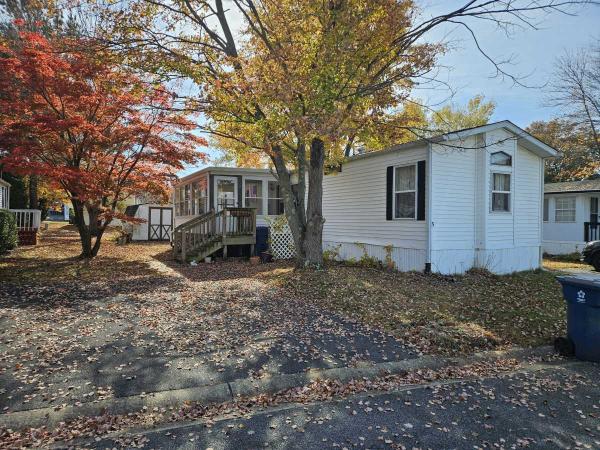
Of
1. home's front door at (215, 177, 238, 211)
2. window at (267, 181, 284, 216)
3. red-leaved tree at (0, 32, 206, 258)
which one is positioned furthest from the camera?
window at (267, 181, 284, 216)

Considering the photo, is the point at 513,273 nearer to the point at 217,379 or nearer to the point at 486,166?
the point at 486,166

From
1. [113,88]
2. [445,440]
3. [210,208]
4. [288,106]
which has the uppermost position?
[113,88]

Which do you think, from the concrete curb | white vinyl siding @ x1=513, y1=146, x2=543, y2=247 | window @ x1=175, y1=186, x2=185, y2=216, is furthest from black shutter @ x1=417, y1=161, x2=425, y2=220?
window @ x1=175, y1=186, x2=185, y2=216

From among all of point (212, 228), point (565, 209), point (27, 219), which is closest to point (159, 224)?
point (27, 219)

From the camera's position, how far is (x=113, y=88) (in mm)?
9422

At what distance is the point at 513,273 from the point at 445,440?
949 centimetres

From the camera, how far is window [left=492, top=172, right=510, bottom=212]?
11.0m

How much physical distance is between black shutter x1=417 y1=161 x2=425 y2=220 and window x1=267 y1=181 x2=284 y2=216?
7.67m

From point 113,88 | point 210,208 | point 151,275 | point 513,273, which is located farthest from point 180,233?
point 513,273

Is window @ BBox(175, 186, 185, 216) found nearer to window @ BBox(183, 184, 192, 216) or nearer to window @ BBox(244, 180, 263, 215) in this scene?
window @ BBox(183, 184, 192, 216)

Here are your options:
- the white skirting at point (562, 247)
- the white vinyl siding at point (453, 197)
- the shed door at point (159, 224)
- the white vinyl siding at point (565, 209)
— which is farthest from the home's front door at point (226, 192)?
the white vinyl siding at point (565, 209)

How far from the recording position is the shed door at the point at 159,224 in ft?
78.3

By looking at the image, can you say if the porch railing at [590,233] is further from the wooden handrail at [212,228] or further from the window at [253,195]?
the wooden handrail at [212,228]

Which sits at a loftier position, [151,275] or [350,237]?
[350,237]
